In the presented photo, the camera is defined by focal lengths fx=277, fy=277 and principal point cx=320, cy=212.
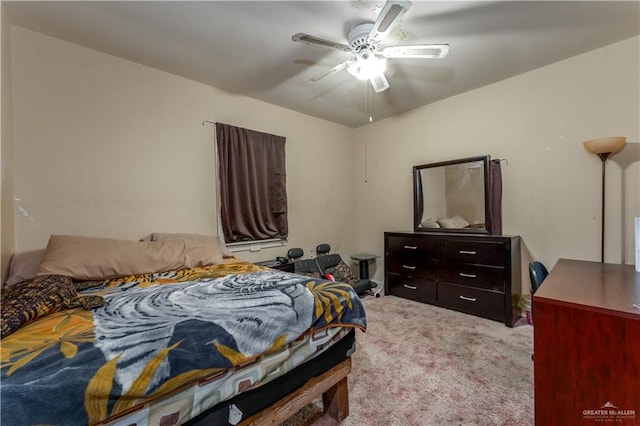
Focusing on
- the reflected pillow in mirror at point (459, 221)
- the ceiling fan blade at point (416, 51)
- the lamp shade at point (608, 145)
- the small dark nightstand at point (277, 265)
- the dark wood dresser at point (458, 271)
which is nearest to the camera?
the ceiling fan blade at point (416, 51)

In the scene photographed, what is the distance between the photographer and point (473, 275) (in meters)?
3.00

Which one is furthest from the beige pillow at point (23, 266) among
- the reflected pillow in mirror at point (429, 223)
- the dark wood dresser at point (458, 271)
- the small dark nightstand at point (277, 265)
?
the reflected pillow in mirror at point (429, 223)

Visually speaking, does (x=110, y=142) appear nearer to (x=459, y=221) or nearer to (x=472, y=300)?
(x=459, y=221)

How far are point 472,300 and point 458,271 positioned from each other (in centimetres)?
33

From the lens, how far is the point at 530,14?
2.00 meters

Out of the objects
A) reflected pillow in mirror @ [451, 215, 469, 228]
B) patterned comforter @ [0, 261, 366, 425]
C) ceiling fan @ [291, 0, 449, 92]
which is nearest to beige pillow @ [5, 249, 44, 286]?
patterned comforter @ [0, 261, 366, 425]

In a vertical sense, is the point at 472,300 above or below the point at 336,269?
below

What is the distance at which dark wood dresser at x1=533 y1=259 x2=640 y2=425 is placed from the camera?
114cm

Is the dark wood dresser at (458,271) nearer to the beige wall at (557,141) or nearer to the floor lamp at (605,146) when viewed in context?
the beige wall at (557,141)

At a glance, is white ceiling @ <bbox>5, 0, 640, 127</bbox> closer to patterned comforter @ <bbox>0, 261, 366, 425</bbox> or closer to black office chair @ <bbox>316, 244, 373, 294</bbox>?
patterned comforter @ <bbox>0, 261, 366, 425</bbox>

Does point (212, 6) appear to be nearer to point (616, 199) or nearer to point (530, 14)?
point (530, 14)

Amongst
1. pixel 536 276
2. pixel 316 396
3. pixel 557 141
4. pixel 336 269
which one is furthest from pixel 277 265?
pixel 557 141

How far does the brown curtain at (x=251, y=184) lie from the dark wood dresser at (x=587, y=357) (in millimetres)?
2672

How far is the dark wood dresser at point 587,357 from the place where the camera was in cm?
114
